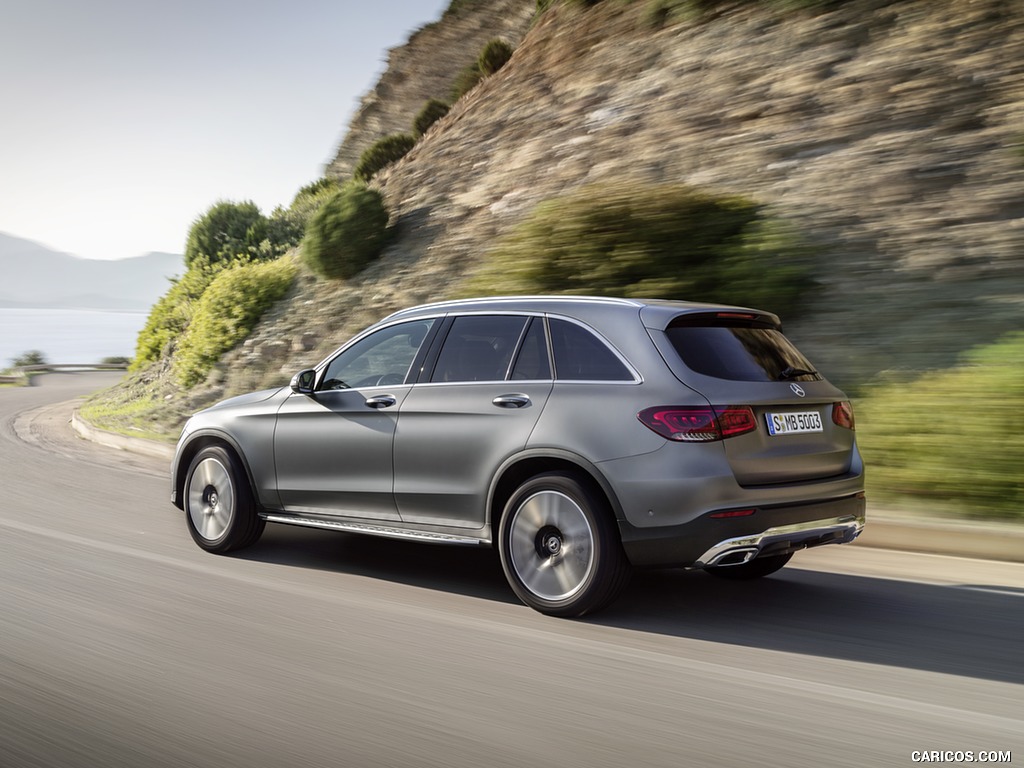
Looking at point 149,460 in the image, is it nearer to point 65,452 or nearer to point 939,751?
point 65,452

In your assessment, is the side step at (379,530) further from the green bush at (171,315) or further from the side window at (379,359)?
the green bush at (171,315)

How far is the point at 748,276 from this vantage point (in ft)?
38.5

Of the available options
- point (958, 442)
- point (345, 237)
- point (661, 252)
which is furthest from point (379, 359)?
point (345, 237)

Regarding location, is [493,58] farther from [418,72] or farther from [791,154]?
[791,154]

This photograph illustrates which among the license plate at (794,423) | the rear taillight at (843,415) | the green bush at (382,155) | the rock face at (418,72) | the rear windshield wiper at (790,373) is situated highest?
the rock face at (418,72)

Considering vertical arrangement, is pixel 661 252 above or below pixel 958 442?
above

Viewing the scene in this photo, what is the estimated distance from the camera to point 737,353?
5.37 meters

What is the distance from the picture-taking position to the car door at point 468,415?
219 inches

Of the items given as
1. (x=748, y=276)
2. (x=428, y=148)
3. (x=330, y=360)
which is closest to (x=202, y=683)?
(x=330, y=360)

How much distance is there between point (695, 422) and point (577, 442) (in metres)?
0.63

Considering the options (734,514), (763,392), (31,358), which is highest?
(31,358)

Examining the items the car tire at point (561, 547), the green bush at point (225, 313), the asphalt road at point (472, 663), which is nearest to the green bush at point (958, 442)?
the asphalt road at point (472, 663)

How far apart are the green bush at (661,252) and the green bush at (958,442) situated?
3.47 metres

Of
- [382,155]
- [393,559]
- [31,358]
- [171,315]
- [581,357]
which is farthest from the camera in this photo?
[31,358]
